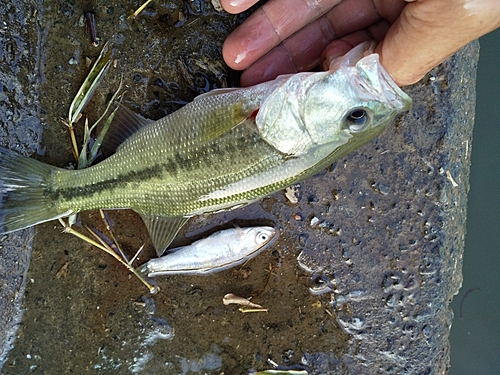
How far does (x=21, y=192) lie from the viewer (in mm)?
2658

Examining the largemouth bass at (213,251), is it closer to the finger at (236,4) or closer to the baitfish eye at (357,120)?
the baitfish eye at (357,120)

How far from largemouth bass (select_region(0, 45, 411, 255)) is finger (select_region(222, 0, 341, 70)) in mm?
340

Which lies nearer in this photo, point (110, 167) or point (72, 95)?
point (110, 167)

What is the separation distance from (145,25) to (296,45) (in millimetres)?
1022

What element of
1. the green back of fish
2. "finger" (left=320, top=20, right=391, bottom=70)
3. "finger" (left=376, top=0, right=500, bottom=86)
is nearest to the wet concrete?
the green back of fish

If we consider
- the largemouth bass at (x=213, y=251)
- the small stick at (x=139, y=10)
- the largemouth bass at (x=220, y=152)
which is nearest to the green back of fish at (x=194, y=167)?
the largemouth bass at (x=220, y=152)

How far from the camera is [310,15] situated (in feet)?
8.92

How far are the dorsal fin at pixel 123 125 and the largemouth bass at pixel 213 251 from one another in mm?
825

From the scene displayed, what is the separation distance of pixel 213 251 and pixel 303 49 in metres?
1.46

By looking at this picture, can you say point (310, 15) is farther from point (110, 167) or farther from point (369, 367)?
point (369, 367)

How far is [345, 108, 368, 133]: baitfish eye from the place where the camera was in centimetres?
226

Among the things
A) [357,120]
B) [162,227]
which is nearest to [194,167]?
[162,227]

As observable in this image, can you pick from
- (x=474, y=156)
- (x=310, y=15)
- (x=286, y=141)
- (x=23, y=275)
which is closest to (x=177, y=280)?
(x=23, y=275)

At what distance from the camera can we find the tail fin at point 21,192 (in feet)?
8.72
